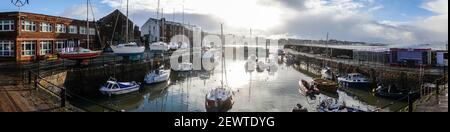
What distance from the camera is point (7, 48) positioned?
34.9m

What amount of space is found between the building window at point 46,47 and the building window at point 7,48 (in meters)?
4.31

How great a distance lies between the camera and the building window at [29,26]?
35.6 m

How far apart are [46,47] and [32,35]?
3.78 meters

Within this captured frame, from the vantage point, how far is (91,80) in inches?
1337

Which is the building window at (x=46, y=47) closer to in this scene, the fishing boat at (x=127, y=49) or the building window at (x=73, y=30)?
the building window at (x=73, y=30)

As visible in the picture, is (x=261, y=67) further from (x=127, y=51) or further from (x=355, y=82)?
(x=127, y=51)

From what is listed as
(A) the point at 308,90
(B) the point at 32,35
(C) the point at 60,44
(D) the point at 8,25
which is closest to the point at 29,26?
(B) the point at 32,35

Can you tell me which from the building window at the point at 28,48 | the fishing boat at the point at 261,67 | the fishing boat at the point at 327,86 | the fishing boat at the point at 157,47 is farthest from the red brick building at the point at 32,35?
the fishing boat at the point at 261,67

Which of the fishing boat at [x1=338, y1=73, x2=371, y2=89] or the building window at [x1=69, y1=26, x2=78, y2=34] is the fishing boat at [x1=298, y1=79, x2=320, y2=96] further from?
the building window at [x1=69, y1=26, x2=78, y2=34]

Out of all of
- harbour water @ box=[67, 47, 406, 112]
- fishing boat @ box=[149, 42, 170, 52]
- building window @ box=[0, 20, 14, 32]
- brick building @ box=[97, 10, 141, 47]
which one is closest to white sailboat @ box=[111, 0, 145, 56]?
harbour water @ box=[67, 47, 406, 112]
